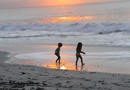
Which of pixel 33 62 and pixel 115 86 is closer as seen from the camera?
pixel 115 86

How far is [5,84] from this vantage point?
16.9 ft

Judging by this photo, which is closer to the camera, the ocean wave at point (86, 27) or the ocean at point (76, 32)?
the ocean at point (76, 32)

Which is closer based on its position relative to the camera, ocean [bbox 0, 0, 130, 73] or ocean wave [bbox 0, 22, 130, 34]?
ocean [bbox 0, 0, 130, 73]

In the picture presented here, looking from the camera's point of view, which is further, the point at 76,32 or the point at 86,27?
the point at 86,27

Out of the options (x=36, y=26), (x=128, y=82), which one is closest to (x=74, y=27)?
(x=36, y=26)

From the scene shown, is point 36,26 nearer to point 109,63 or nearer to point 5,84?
point 109,63

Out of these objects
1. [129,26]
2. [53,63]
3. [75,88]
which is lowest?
[75,88]

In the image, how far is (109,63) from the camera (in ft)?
33.0

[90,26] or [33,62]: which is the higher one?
[90,26]

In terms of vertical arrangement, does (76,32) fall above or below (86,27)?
below

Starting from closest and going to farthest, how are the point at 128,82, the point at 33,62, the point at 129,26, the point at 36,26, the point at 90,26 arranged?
the point at 128,82 < the point at 33,62 < the point at 129,26 < the point at 90,26 < the point at 36,26

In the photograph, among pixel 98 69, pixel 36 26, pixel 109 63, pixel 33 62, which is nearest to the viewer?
pixel 98 69

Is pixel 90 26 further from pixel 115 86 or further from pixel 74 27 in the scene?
pixel 115 86

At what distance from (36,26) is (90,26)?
37.3 feet
